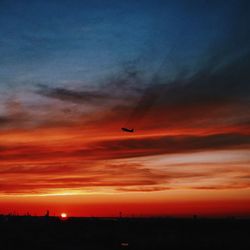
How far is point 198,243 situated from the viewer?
237 ft

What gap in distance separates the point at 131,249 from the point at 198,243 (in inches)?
545

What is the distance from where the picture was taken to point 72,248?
67250 millimetres

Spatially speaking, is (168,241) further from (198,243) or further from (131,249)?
(131,249)

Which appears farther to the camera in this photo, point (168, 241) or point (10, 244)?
point (168, 241)

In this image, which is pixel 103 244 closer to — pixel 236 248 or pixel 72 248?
pixel 72 248

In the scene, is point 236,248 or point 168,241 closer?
point 236,248

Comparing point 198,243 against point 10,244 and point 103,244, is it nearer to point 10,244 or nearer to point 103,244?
point 103,244

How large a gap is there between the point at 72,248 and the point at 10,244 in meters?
10.2

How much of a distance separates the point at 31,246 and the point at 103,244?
1171 cm

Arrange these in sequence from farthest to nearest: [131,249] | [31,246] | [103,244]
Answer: [103,244] → [31,246] → [131,249]

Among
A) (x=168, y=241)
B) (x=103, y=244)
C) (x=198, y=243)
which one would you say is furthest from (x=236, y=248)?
(x=103, y=244)

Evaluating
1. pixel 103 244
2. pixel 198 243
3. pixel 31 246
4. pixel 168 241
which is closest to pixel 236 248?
pixel 198 243

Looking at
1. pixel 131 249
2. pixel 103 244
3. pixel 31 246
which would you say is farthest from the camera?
pixel 103 244

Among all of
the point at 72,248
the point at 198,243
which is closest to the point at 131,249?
the point at 72,248
